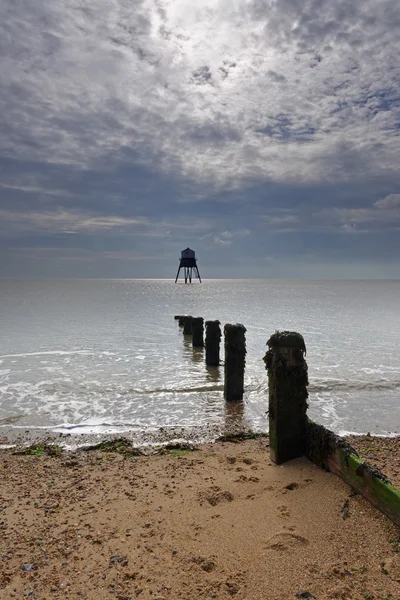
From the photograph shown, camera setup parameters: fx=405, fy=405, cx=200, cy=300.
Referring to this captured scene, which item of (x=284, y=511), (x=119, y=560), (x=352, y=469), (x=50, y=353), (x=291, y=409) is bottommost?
(x=50, y=353)

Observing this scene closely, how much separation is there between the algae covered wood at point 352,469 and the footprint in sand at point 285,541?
2.90 ft

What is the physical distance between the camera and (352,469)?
4742 mm

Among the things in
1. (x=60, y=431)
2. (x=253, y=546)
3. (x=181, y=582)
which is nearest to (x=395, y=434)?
(x=253, y=546)

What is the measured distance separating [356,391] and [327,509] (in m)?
9.06

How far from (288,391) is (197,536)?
7.50ft

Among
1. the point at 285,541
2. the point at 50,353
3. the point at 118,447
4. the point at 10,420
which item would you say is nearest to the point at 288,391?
the point at 285,541

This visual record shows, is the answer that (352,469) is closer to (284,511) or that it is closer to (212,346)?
(284,511)

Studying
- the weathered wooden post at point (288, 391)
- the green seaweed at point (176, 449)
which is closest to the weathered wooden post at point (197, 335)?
the green seaweed at point (176, 449)

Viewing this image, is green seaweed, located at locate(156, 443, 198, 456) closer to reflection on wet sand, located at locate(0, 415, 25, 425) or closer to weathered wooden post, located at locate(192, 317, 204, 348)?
reflection on wet sand, located at locate(0, 415, 25, 425)

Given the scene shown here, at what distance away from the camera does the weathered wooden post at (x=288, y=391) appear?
5832 millimetres

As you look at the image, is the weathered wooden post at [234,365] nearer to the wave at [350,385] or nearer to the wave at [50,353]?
the wave at [350,385]

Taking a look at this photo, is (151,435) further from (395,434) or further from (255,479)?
(395,434)

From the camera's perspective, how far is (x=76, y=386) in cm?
1344

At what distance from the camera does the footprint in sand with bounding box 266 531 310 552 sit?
4.12 metres
